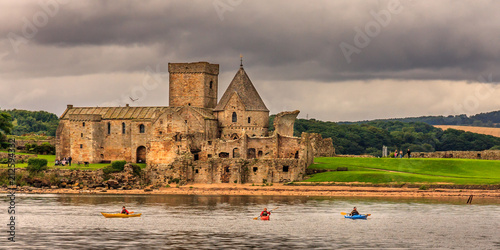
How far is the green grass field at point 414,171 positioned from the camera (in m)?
88.4

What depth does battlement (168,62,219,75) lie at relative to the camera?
371 ft

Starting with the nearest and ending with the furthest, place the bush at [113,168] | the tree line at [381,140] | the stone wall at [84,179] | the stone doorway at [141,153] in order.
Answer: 1. the stone wall at [84,179]
2. the bush at [113,168]
3. the stone doorway at [141,153]
4. the tree line at [381,140]

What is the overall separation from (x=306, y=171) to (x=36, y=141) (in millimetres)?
49038

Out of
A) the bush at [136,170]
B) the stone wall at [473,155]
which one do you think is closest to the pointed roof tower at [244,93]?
the bush at [136,170]

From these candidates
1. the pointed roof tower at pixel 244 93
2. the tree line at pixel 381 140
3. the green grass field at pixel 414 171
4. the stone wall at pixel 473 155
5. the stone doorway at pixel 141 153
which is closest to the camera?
the green grass field at pixel 414 171

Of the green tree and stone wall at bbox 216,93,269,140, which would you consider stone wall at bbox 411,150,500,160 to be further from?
the green tree

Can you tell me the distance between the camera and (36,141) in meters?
127

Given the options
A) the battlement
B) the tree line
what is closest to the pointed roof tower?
the battlement

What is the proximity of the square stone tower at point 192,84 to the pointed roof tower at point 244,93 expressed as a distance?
5.67 m

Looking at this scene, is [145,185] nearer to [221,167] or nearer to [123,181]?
[123,181]

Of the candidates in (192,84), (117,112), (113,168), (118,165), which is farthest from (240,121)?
(117,112)

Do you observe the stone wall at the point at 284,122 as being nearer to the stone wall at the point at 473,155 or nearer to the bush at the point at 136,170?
the bush at the point at 136,170

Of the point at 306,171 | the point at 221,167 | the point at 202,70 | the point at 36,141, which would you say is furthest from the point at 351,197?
the point at 36,141

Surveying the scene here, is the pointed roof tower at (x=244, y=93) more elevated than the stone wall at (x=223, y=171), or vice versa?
the pointed roof tower at (x=244, y=93)
